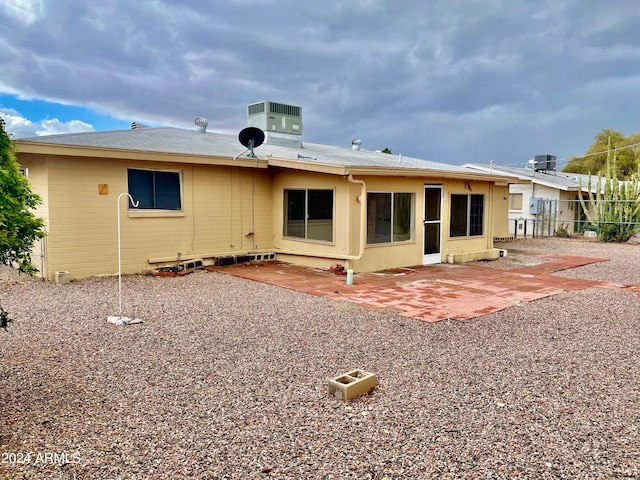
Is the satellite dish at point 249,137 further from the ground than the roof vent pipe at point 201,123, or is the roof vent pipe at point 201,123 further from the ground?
the roof vent pipe at point 201,123

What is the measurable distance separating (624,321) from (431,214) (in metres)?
5.92

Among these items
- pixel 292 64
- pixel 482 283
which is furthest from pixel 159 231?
pixel 292 64

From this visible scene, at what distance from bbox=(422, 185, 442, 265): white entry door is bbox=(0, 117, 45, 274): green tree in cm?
965

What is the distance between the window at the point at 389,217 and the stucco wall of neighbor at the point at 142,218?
3090 mm

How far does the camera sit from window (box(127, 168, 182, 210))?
9.81 metres

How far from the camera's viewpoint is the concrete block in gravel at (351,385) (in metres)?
3.73

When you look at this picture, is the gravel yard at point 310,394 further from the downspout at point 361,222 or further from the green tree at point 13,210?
the downspout at point 361,222

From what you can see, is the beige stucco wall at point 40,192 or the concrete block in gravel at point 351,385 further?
the beige stucco wall at point 40,192

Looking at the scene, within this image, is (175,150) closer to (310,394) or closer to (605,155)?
(310,394)

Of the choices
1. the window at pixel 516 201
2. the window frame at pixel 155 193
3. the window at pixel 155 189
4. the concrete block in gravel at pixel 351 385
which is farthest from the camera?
the window at pixel 516 201

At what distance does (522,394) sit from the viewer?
390 cm

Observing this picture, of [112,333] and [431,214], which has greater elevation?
[431,214]

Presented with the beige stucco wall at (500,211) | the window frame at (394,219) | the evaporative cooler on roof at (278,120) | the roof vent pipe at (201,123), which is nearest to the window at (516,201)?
the beige stucco wall at (500,211)

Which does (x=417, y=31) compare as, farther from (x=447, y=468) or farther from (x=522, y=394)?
(x=447, y=468)
